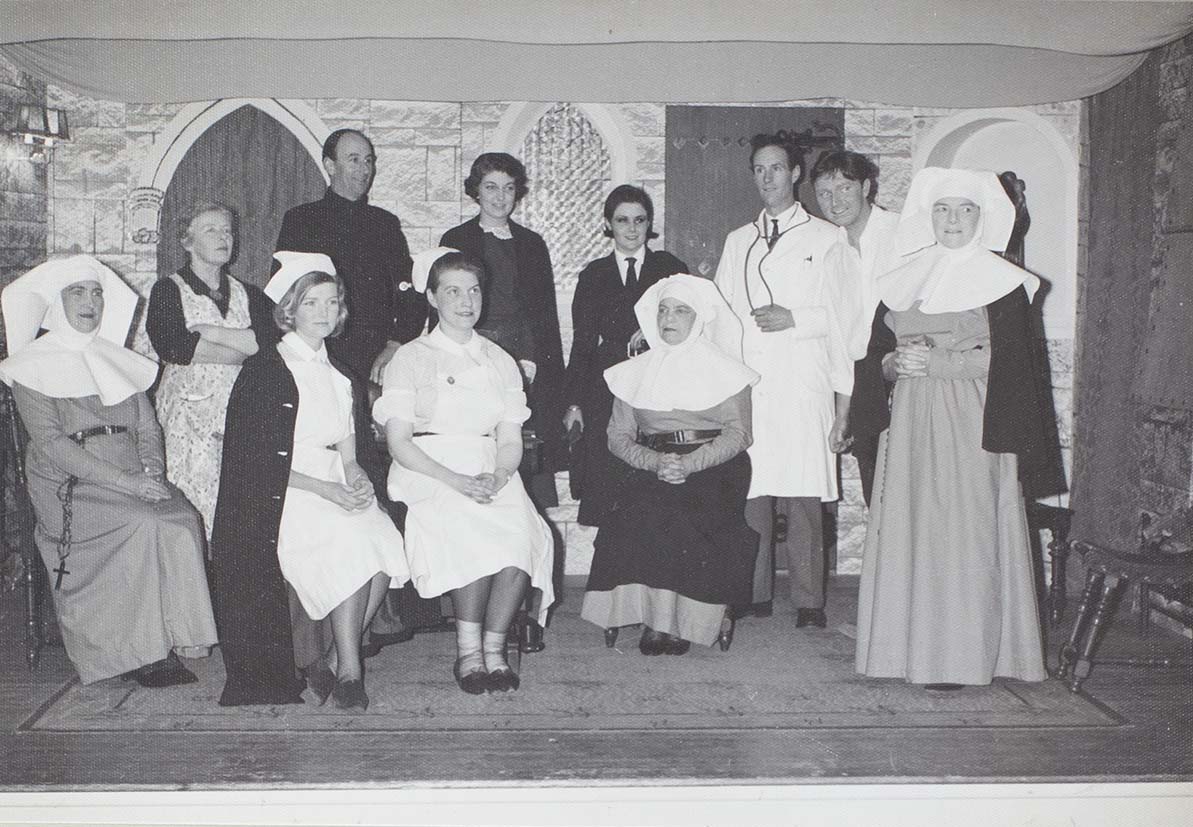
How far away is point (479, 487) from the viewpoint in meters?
4.18

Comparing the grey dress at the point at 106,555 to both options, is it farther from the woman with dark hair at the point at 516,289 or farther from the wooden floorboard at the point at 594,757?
the woman with dark hair at the point at 516,289

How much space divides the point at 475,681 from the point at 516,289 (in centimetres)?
182

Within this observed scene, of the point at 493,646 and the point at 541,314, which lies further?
the point at 541,314

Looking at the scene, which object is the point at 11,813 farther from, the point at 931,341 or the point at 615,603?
the point at 931,341

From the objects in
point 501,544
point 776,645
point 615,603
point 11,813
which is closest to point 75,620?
point 11,813

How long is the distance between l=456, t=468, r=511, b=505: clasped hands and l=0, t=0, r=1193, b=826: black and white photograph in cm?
1

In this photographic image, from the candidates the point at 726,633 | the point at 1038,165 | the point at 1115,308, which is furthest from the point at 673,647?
the point at 1038,165

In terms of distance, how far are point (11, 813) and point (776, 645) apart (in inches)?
112

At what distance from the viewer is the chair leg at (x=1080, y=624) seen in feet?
13.7

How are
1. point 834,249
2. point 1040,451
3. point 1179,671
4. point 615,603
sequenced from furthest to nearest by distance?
1. point 834,249
2. point 615,603
3. point 1179,671
4. point 1040,451

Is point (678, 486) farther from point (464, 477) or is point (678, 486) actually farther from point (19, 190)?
point (19, 190)

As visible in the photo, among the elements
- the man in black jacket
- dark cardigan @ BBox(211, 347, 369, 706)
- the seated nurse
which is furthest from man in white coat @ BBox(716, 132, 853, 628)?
dark cardigan @ BBox(211, 347, 369, 706)

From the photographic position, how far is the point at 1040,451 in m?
4.04

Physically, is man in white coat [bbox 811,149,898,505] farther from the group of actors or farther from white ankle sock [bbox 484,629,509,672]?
white ankle sock [bbox 484,629,509,672]
